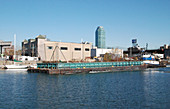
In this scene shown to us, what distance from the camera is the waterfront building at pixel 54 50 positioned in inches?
5032

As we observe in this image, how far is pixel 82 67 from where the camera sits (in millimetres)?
89562

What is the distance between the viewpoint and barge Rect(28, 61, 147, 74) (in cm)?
7906

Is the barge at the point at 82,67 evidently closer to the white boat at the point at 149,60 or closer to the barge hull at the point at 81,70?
the barge hull at the point at 81,70

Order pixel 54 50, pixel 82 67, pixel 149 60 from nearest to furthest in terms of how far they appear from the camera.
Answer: pixel 82 67
pixel 54 50
pixel 149 60

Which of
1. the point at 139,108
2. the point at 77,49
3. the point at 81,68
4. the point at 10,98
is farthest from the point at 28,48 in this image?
the point at 139,108

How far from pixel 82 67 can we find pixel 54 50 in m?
43.5

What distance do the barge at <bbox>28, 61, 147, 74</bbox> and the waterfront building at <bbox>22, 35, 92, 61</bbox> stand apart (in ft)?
113

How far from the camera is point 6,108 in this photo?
27.7 metres

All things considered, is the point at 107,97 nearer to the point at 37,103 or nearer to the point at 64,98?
the point at 64,98

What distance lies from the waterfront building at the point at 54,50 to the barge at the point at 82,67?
34550 mm

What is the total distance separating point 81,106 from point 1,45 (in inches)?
4687

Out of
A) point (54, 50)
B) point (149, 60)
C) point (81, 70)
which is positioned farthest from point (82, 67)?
point (149, 60)

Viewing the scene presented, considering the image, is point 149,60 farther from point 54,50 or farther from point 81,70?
point 81,70

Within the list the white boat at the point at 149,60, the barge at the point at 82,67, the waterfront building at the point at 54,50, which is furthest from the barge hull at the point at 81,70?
the waterfront building at the point at 54,50
